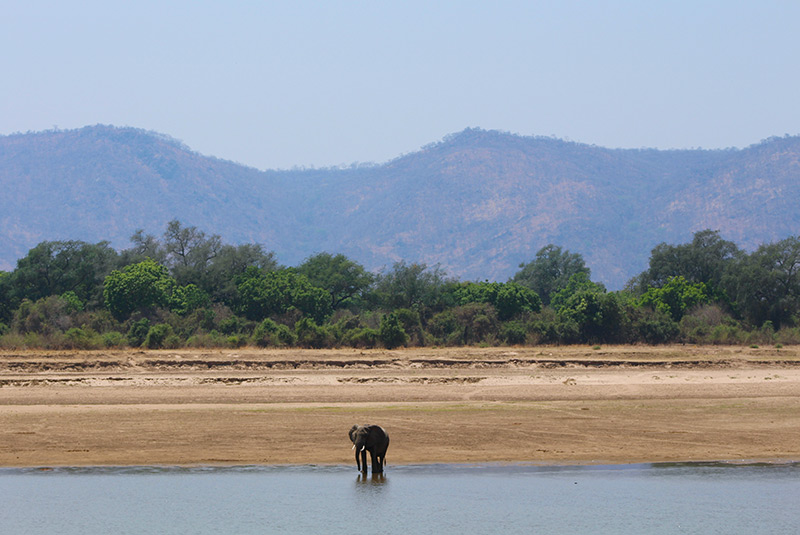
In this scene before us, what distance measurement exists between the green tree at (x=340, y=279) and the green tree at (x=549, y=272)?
76.5 ft

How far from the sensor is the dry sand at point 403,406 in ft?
69.5

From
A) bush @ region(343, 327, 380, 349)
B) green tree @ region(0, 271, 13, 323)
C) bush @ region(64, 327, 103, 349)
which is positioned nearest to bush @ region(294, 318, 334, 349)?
bush @ region(343, 327, 380, 349)

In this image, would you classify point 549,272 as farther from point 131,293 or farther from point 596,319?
point 131,293

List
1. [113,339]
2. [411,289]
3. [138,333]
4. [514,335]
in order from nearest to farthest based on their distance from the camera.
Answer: [113,339], [138,333], [514,335], [411,289]

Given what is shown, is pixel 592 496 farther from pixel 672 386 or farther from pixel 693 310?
pixel 693 310

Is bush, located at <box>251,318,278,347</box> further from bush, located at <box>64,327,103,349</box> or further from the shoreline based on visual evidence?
the shoreline

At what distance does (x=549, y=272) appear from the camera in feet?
292

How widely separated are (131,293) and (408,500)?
42.1 metres

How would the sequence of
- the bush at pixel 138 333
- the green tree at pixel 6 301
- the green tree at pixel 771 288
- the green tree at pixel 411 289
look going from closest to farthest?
the bush at pixel 138 333, the green tree at pixel 771 288, the green tree at pixel 6 301, the green tree at pixel 411 289

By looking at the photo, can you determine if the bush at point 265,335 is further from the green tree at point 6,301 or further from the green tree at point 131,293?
the green tree at point 6,301

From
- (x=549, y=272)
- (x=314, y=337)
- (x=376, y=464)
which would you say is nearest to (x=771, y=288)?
(x=314, y=337)

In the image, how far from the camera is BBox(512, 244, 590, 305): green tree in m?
85.9

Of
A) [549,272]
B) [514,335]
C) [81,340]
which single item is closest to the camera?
[81,340]

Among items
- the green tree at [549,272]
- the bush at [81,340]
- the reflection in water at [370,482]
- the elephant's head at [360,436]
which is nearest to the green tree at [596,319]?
the bush at [81,340]
